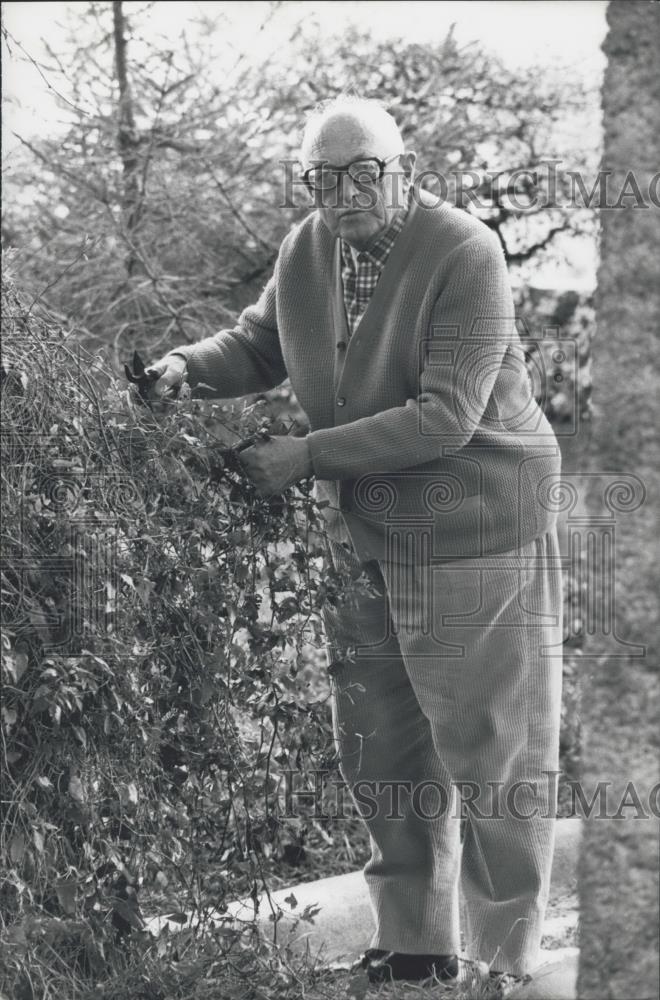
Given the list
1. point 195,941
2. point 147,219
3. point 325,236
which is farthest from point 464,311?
point 147,219

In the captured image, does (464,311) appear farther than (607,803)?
Yes

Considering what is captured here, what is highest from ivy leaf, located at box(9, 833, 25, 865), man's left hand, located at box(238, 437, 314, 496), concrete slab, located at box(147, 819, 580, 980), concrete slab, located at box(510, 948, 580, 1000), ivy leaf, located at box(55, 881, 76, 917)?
man's left hand, located at box(238, 437, 314, 496)

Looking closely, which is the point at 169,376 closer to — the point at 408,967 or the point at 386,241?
the point at 386,241

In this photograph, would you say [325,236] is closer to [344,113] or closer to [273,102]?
[344,113]

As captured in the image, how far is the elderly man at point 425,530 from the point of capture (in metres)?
3.18

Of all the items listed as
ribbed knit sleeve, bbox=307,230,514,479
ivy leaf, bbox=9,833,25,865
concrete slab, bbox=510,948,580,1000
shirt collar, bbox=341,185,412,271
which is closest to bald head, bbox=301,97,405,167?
shirt collar, bbox=341,185,412,271

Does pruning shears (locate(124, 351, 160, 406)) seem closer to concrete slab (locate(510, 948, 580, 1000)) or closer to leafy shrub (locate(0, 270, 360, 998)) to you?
leafy shrub (locate(0, 270, 360, 998))

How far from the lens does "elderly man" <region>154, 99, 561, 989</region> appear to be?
3184mm

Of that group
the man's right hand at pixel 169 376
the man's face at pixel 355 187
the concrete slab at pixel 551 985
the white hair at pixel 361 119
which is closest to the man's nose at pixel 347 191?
the man's face at pixel 355 187

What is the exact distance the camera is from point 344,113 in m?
3.18

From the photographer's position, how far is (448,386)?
3.13m

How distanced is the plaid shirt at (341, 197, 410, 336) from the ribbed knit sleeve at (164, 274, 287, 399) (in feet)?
0.80

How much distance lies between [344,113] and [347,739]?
154 cm

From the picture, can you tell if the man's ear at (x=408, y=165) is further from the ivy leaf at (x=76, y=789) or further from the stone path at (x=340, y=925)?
the stone path at (x=340, y=925)
